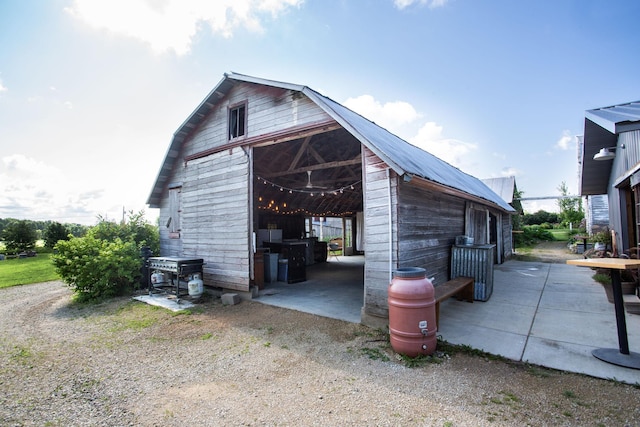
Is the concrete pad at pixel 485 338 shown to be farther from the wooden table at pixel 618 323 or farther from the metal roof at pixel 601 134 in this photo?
the metal roof at pixel 601 134

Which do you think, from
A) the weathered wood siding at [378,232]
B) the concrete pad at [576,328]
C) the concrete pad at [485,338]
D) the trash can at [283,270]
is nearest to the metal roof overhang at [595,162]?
the concrete pad at [576,328]

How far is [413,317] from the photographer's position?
13.4 ft

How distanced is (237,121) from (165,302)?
480 cm

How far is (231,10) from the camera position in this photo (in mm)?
7023

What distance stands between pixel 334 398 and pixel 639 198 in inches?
288

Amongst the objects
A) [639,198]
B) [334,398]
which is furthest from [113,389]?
[639,198]

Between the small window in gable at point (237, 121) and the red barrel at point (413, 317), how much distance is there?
18.4 feet

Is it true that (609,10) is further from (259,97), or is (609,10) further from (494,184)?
(494,184)

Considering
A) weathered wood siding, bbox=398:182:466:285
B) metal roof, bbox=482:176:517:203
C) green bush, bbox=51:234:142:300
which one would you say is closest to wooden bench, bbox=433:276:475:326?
weathered wood siding, bbox=398:182:466:285

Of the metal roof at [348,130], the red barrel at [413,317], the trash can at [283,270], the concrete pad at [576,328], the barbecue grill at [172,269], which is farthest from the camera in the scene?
the trash can at [283,270]

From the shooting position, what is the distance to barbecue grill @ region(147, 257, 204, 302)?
735 cm

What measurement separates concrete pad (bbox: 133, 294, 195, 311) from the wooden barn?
986 millimetres

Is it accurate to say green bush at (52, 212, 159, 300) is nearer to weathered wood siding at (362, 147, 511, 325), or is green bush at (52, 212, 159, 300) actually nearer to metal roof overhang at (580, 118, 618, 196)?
weathered wood siding at (362, 147, 511, 325)

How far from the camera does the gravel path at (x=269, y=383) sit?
2854 millimetres
